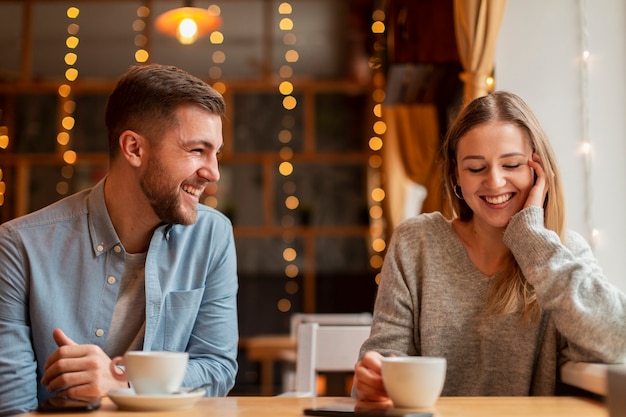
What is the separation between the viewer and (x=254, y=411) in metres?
1.21

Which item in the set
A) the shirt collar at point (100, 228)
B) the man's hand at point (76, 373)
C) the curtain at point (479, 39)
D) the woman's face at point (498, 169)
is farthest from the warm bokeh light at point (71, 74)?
the man's hand at point (76, 373)

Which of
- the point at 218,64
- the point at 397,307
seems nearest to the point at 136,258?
the point at 397,307

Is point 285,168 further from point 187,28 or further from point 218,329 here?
point 218,329

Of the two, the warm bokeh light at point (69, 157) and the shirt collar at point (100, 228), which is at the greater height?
the warm bokeh light at point (69, 157)

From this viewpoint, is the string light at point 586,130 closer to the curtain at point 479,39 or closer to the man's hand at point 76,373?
the curtain at point 479,39

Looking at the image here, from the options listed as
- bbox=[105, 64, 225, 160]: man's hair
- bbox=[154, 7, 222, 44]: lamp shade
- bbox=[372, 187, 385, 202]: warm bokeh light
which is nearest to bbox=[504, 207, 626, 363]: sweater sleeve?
bbox=[105, 64, 225, 160]: man's hair

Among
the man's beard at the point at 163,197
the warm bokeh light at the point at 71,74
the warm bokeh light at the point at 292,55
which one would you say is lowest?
the man's beard at the point at 163,197

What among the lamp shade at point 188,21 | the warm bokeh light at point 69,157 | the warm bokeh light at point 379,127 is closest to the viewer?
the lamp shade at point 188,21

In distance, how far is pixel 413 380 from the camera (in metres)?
1.19

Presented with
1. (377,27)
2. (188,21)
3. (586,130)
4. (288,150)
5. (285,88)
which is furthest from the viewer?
(285,88)

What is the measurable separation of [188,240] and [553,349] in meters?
0.88

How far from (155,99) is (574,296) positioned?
1.04 metres

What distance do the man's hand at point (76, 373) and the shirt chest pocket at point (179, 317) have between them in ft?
1.13

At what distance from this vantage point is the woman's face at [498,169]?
1.78m
